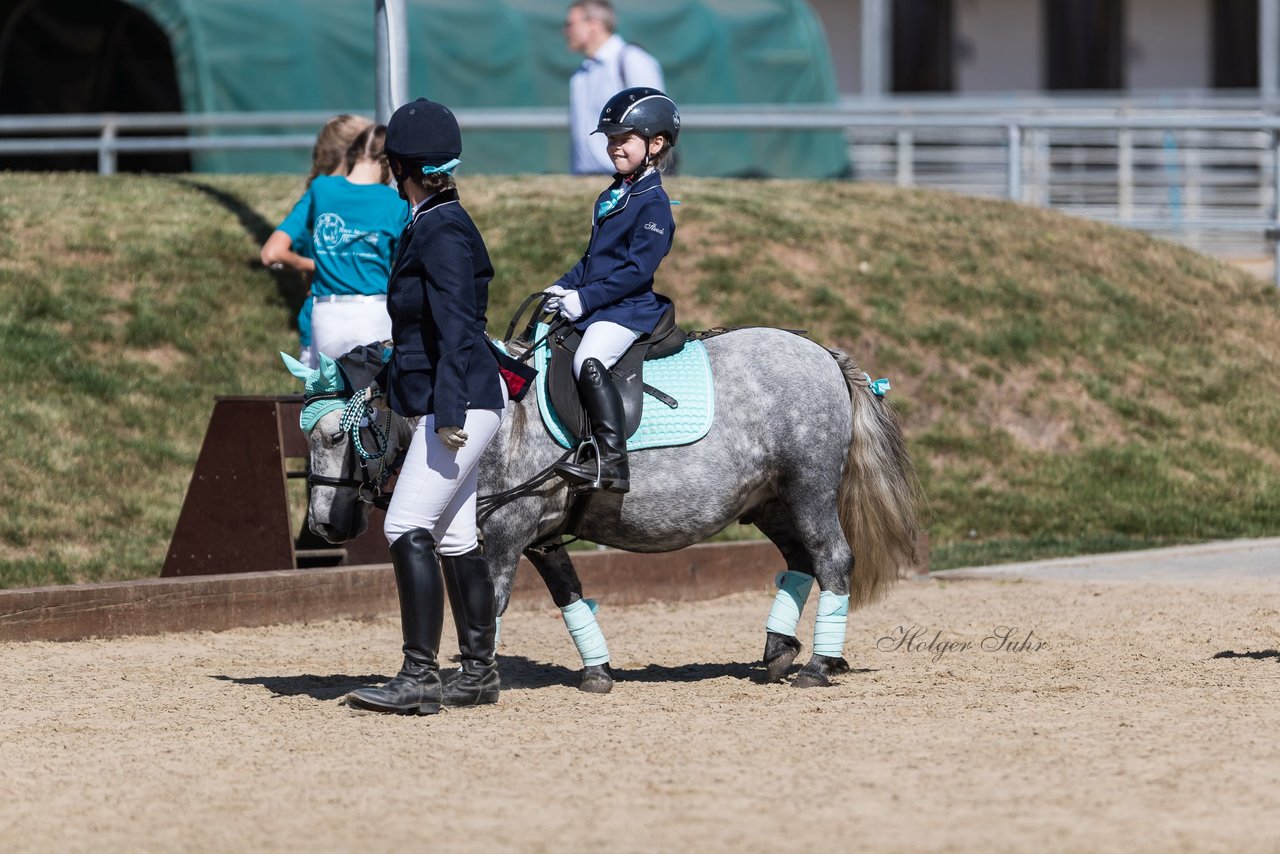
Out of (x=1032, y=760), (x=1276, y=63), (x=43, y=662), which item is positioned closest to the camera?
(x=1032, y=760)

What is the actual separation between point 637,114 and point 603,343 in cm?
86

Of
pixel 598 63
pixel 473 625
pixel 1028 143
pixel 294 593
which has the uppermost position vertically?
pixel 598 63

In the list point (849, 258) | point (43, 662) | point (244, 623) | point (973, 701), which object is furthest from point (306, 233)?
point (849, 258)

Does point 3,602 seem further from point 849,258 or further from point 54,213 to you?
point 849,258

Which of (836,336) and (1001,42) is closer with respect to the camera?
(836,336)

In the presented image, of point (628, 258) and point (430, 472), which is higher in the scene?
point (628, 258)

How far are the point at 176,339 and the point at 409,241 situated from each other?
21.5 feet

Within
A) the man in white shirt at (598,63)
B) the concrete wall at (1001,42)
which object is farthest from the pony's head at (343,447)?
the concrete wall at (1001,42)

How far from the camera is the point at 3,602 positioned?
8430 mm

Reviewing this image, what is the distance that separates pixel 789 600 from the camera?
25.0 feet

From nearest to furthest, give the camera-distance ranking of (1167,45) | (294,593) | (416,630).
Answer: (416,630) < (294,593) < (1167,45)

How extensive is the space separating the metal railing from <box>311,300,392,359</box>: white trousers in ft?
21.1

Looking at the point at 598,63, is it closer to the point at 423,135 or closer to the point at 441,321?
the point at 423,135

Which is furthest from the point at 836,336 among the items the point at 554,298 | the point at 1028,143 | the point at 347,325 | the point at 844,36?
the point at 844,36
